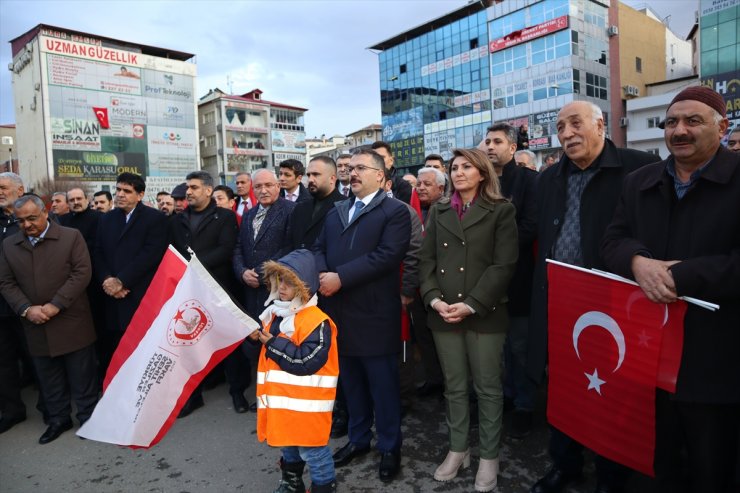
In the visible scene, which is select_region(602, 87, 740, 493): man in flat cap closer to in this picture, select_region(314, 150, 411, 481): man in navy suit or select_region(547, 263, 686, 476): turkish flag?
select_region(547, 263, 686, 476): turkish flag

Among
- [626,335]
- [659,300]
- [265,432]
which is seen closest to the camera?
[659,300]

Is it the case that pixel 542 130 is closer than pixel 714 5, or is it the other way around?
pixel 714 5

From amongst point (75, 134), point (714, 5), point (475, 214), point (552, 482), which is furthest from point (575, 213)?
point (75, 134)

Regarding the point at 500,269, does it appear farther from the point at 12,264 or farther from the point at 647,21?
the point at 647,21

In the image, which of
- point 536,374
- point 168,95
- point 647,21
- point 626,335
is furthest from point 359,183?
point 168,95

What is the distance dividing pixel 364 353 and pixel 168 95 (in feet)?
195

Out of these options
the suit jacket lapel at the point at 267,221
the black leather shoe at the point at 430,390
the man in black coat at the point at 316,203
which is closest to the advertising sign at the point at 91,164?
the suit jacket lapel at the point at 267,221

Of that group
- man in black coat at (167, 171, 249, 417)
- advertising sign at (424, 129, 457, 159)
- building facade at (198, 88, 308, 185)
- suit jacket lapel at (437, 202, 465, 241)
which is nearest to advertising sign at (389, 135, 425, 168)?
advertising sign at (424, 129, 457, 159)

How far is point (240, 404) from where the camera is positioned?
4.55 metres

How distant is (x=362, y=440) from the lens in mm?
3578

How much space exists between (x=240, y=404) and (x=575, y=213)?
11.0ft

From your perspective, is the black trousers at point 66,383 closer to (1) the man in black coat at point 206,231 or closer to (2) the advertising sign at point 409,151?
(1) the man in black coat at point 206,231

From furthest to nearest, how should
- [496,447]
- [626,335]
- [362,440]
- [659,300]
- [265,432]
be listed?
1. [362,440]
2. [496,447]
3. [265,432]
4. [626,335]
5. [659,300]

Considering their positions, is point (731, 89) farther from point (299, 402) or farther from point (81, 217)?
point (299, 402)
